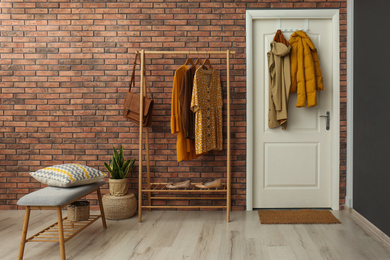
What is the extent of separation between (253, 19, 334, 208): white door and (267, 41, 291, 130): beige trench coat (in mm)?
115

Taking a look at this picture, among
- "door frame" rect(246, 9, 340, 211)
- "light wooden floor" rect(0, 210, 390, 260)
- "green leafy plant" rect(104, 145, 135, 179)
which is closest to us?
"light wooden floor" rect(0, 210, 390, 260)

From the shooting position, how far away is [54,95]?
3.98 meters

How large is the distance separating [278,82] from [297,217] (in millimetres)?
1386

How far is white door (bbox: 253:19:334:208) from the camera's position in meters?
3.93

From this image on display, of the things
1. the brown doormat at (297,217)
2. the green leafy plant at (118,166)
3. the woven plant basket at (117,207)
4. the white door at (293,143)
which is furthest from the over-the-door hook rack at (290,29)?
the woven plant basket at (117,207)

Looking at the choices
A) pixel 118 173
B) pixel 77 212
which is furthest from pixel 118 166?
pixel 77 212

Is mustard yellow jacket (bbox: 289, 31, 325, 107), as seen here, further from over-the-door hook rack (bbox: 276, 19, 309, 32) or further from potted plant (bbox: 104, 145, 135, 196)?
potted plant (bbox: 104, 145, 135, 196)

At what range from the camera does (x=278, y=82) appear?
12.5 ft

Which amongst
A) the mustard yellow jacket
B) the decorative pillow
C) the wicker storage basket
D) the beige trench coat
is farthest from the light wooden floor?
the mustard yellow jacket

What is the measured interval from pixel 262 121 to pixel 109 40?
187 centimetres

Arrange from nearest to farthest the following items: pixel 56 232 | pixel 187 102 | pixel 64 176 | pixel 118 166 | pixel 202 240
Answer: pixel 64 176
pixel 202 240
pixel 56 232
pixel 187 102
pixel 118 166

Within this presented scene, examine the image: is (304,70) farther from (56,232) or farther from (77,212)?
(56,232)

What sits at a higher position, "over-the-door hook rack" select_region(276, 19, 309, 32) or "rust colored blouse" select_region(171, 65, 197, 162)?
"over-the-door hook rack" select_region(276, 19, 309, 32)

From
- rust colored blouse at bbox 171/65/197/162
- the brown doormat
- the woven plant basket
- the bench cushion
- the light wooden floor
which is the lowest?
the light wooden floor
